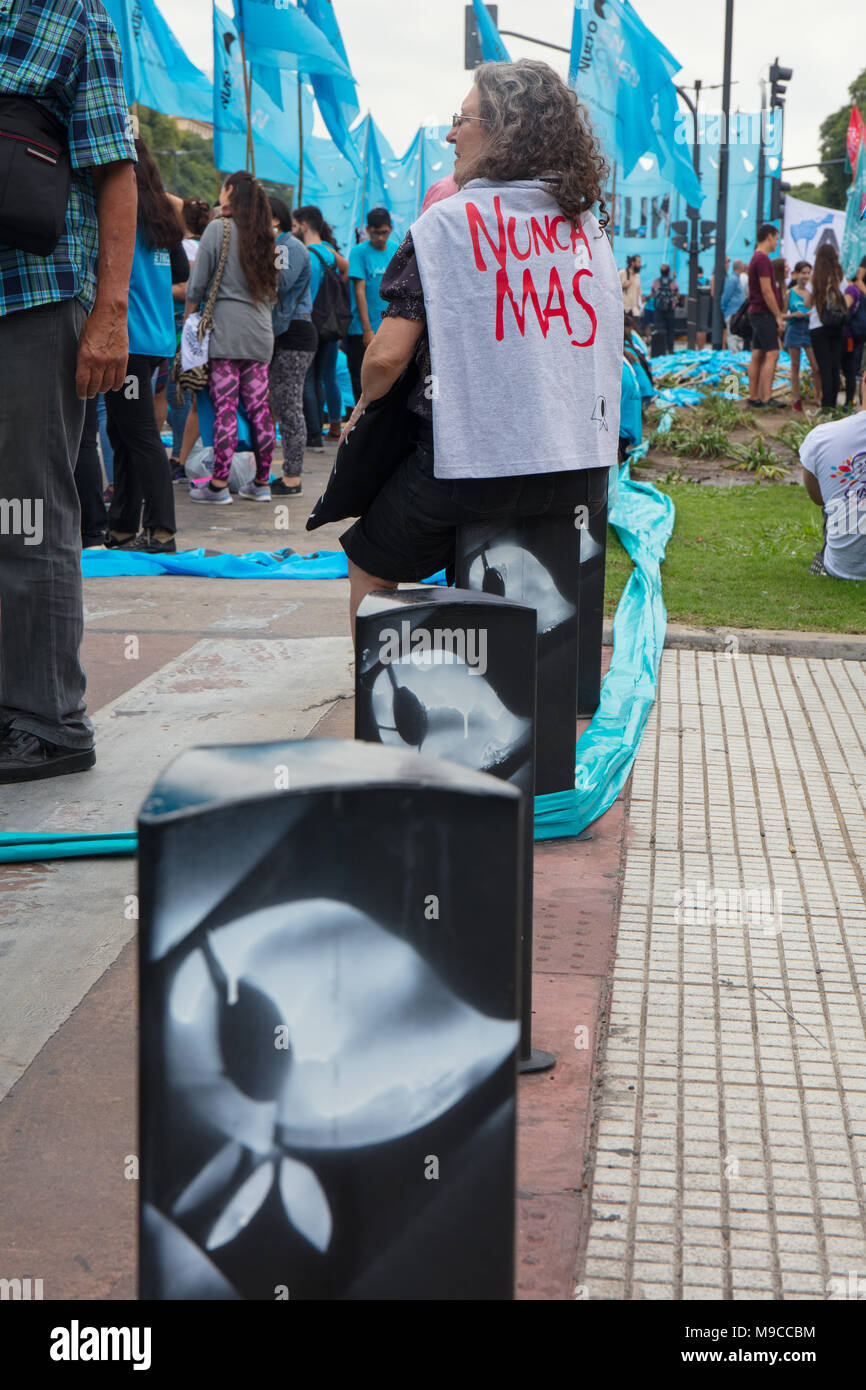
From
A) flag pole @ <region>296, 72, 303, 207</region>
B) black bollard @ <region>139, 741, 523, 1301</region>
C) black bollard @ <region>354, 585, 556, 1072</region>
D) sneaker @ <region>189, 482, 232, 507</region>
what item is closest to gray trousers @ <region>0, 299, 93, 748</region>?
black bollard @ <region>354, 585, 556, 1072</region>

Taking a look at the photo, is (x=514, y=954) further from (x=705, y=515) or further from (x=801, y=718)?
(x=705, y=515)

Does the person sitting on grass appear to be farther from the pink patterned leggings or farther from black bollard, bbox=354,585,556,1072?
black bollard, bbox=354,585,556,1072

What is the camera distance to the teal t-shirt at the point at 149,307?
7.51m

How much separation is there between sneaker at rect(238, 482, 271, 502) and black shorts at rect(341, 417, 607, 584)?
20.6 feet

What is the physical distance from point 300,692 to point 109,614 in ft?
5.78

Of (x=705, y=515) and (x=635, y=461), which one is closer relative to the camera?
(x=705, y=515)

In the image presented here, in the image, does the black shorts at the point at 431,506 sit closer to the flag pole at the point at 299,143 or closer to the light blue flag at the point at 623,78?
the light blue flag at the point at 623,78

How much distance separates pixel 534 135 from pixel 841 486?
4.03 m

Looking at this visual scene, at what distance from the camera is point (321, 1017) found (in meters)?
1.38

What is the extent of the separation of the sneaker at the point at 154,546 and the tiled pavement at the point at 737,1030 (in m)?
3.71

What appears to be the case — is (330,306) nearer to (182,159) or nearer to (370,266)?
(370,266)

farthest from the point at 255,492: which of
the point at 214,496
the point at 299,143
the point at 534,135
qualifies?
the point at 534,135

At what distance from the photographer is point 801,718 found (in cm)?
531

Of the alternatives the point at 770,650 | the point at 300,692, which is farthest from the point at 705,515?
the point at 300,692
